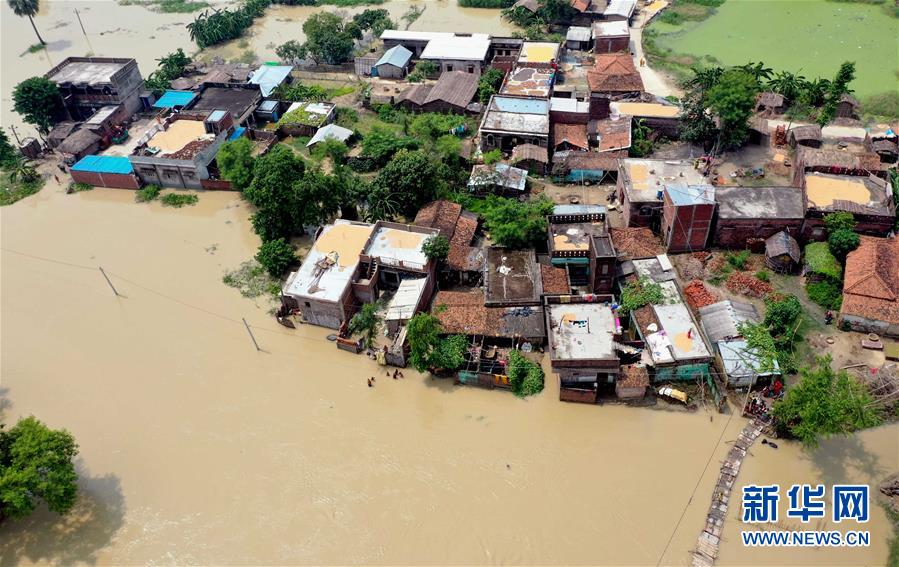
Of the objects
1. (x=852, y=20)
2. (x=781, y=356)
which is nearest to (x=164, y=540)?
(x=781, y=356)

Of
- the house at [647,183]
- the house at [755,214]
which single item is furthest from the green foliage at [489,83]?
the house at [755,214]

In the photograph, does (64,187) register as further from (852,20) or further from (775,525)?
(852,20)

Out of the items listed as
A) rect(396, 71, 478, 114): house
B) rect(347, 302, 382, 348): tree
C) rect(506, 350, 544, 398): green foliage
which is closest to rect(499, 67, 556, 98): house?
rect(396, 71, 478, 114): house

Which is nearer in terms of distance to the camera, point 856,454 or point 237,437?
point 856,454

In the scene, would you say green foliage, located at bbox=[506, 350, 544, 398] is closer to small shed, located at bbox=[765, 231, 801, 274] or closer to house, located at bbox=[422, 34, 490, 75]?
small shed, located at bbox=[765, 231, 801, 274]

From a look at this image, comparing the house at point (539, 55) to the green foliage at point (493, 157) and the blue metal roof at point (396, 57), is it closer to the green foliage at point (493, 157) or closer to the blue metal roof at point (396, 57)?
the blue metal roof at point (396, 57)

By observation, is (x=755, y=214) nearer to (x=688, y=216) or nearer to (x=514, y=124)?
(x=688, y=216)
